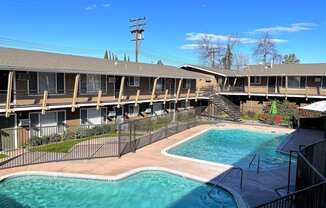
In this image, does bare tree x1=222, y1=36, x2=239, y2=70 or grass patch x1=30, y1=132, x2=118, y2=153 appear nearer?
grass patch x1=30, y1=132, x2=118, y2=153

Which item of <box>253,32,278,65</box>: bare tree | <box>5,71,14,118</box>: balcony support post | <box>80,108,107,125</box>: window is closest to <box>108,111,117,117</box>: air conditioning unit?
<box>80,108,107,125</box>: window

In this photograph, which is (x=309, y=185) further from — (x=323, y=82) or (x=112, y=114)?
(x=323, y=82)

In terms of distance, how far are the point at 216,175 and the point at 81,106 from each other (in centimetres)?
1239

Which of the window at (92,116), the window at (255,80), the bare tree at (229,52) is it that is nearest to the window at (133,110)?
the window at (92,116)

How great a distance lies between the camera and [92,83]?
22797mm

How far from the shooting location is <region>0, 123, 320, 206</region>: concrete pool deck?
11530 millimetres

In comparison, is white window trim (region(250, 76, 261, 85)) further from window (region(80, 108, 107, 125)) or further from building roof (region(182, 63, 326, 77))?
window (region(80, 108, 107, 125))

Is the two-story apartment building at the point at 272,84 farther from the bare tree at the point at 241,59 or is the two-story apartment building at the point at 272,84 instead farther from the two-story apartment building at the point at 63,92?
the bare tree at the point at 241,59

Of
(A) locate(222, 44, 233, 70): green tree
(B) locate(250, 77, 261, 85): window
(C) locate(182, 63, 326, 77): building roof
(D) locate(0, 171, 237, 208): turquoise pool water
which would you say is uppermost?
(A) locate(222, 44, 233, 70): green tree

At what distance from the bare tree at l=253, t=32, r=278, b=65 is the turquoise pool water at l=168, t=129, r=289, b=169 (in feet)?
143

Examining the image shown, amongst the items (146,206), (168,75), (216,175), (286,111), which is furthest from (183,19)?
(146,206)

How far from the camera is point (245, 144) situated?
22078mm

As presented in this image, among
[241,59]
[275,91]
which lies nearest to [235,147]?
[275,91]

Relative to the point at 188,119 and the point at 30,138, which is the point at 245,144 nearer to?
the point at 188,119
